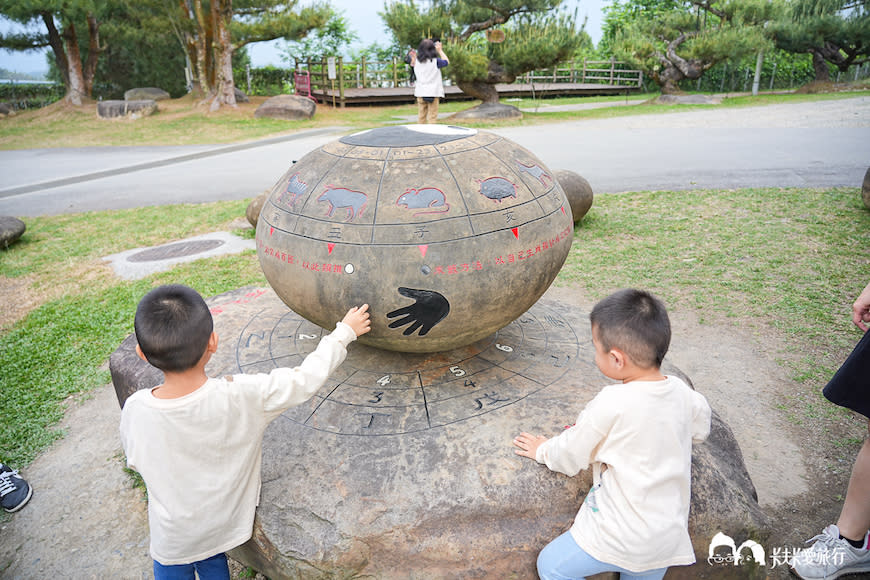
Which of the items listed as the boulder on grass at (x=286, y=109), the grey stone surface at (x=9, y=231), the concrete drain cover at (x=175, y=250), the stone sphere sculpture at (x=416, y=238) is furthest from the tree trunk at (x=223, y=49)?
the stone sphere sculpture at (x=416, y=238)

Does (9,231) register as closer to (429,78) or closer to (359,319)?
(429,78)

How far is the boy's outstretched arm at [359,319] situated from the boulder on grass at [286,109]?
1642cm

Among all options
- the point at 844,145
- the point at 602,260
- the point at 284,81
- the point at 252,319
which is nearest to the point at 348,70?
the point at 284,81

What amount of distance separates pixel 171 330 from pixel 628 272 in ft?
15.4

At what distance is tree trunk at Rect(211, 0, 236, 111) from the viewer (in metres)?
16.9

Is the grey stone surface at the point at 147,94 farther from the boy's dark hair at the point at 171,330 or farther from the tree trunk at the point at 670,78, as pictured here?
the boy's dark hair at the point at 171,330

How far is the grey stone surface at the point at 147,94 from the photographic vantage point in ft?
75.4

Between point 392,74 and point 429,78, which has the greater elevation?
point 392,74

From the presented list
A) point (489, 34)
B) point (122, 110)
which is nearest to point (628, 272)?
point (489, 34)

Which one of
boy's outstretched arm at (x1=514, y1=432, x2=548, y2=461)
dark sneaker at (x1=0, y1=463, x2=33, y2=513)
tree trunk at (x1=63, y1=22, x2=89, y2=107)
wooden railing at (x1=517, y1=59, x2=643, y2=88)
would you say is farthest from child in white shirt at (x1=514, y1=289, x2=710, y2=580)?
wooden railing at (x1=517, y1=59, x2=643, y2=88)

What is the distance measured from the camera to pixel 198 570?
7.14ft

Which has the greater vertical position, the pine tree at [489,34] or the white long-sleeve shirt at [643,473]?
the pine tree at [489,34]

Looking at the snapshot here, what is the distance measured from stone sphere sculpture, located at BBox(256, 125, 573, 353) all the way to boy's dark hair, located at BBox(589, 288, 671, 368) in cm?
86

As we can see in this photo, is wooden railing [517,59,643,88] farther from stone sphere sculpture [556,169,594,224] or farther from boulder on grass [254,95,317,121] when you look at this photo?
stone sphere sculpture [556,169,594,224]
